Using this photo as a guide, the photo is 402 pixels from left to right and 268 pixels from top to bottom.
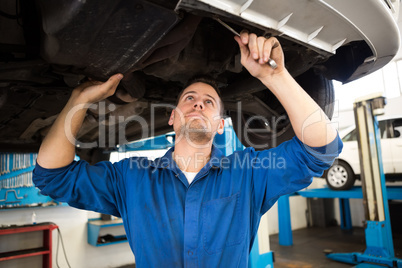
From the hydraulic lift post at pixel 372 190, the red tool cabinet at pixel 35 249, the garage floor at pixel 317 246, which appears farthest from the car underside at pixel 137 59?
the garage floor at pixel 317 246

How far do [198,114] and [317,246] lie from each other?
14.8 feet

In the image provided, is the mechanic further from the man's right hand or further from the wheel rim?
the wheel rim

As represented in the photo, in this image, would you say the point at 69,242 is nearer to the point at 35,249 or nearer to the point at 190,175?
the point at 35,249

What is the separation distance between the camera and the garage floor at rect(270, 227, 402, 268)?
3707 mm

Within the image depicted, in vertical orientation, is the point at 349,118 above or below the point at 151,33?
above

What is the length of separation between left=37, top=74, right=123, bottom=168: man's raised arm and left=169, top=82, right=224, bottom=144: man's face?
→ 0.97 ft

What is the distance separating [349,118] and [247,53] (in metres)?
6.56

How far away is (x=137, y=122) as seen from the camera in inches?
73.5

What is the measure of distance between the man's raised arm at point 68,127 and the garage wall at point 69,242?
331cm

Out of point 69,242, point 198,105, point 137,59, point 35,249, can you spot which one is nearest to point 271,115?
point 198,105

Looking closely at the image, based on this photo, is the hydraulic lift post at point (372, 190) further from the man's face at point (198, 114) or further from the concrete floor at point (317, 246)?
the man's face at point (198, 114)

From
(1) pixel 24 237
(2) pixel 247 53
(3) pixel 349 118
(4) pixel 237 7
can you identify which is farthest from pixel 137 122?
(3) pixel 349 118

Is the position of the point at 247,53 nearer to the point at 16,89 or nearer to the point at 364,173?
the point at 16,89

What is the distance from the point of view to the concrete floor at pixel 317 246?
371 cm
